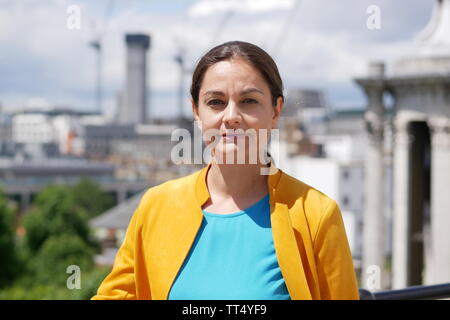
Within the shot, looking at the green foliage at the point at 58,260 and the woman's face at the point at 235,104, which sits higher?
the woman's face at the point at 235,104

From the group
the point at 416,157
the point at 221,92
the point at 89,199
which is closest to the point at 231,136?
the point at 221,92

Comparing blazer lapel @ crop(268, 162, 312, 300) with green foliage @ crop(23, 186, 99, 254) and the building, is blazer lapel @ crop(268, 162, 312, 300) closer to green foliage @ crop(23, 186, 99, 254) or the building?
the building

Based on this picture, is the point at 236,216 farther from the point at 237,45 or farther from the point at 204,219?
the point at 237,45

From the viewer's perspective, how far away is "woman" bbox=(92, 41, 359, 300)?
3309 mm

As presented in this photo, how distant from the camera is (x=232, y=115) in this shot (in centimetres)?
345

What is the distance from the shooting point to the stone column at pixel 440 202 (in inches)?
1047

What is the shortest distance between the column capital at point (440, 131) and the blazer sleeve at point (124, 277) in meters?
24.4

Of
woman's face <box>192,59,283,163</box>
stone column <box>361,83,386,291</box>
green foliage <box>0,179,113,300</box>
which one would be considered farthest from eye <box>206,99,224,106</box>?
green foliage <box>0,179,113,300</box>

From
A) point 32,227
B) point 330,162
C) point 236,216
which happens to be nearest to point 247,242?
point 236,216

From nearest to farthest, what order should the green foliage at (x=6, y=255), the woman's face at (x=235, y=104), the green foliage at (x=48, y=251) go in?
the woman's face at (x=235, y=104) < the green foliage at (x=48, y=251) < the green foliage at (x=6, y=255)

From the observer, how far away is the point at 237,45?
3508mm

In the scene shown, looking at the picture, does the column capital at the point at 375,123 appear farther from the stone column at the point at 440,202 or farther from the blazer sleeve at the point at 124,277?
the blazer sleeve at the point at 124,277

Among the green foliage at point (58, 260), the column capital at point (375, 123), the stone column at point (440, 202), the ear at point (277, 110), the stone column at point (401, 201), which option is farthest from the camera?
the green foliage at point (58, 260)

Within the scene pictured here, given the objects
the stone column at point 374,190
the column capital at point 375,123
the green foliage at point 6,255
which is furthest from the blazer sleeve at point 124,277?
the green foliage at point 6,255
